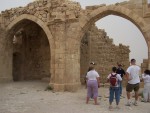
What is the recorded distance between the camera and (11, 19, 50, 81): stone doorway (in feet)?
53.4

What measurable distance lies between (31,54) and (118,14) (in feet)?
22.8

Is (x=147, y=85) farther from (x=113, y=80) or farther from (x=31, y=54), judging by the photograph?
(x=31, y=54)

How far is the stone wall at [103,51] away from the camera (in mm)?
16875

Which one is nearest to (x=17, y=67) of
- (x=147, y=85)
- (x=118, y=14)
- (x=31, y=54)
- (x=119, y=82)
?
(x=31, y=54)

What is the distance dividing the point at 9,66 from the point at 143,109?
27.9ft

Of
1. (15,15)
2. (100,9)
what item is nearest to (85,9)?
(100,9)

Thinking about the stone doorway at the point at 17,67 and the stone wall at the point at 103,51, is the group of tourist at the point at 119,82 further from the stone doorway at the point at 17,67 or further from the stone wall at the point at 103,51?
the stone doorway at the point at 17,67

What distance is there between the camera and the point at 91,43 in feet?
55.8

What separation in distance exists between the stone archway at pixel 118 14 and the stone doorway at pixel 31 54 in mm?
4672

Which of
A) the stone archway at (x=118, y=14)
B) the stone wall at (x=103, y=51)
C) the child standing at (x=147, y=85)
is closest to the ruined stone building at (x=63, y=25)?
the stone archway at (x=118, y=14)

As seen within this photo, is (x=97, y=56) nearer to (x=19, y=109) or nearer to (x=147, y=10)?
(x=147, y=10)

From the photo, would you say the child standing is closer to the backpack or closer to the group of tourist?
the group of tourist

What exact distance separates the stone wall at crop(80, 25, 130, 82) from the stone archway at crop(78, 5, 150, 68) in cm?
467

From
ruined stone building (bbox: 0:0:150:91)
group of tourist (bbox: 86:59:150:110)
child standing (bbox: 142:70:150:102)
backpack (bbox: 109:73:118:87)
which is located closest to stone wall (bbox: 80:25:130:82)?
ruined stone building (bbox: 0:0:150:91)
